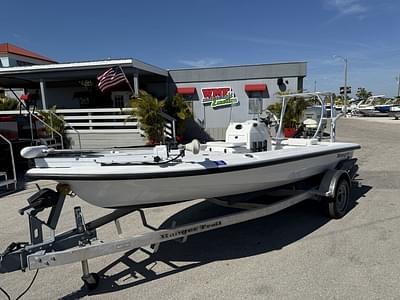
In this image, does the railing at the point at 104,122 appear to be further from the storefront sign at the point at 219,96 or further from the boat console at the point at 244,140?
the boat console at the point at 244,140

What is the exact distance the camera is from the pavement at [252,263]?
9.82ft

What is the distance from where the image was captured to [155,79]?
55.2ft

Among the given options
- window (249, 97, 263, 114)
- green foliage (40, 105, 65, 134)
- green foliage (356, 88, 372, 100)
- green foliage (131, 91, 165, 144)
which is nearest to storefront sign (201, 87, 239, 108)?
window (249, 97, 263, 114)

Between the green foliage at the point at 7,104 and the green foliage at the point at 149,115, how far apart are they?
8.93 meters

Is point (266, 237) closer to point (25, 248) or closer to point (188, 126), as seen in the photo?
point (25, 248)

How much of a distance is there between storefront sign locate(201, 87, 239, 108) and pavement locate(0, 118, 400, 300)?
1090 centimetres

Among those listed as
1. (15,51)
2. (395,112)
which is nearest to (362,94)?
(395,112)

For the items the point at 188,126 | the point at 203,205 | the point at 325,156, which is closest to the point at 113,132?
the point at 188,126

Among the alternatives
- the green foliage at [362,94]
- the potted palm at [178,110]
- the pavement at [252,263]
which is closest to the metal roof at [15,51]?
the potted palm at [178,110]

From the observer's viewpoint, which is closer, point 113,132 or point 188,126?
point 113,132

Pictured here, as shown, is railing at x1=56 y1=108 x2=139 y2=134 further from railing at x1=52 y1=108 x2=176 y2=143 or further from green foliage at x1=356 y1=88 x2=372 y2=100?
green foliage at x1=356 y1=88 x2=372 y2=100

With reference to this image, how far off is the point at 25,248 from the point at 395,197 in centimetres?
595

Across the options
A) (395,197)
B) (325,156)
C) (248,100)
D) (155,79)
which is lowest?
(395,197)

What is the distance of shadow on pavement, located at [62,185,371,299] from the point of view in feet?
10.9
